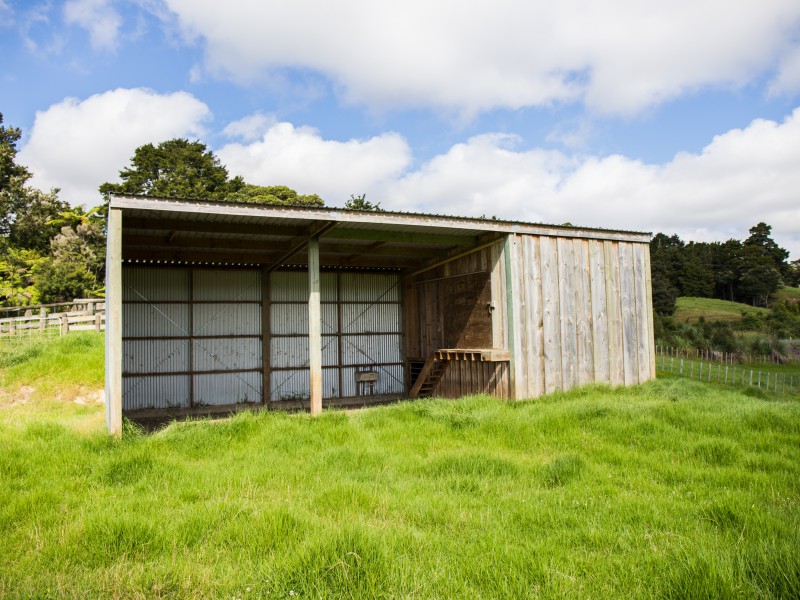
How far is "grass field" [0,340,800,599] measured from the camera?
339cm

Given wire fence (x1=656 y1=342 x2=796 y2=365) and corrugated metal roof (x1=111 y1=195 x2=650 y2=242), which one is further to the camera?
wire fence (x1=656 y1=342 x2=796 y2=365)

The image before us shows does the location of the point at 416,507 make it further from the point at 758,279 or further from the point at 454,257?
the point at 758,279

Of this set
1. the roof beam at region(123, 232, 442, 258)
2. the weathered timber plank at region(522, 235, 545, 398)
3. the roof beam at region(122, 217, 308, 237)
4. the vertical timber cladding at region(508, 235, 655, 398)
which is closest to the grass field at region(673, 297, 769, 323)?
the vertical timber cladding at region(508, 235, 655, 398)

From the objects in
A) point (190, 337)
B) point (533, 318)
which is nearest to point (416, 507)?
point (533, 318)

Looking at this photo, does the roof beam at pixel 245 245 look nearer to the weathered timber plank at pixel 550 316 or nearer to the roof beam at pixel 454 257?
the roof beam at pixel 454 257

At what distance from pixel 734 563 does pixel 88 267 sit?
34.3m

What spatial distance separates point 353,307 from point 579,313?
6816mm

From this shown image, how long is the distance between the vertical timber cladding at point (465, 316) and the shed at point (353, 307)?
4 centimetres

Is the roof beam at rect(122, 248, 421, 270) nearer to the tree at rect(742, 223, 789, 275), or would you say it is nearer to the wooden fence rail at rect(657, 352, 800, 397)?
the wooden fence rail at rect(657, 352, 800, 397)

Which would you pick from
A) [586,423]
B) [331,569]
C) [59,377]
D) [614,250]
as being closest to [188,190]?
[59,377]

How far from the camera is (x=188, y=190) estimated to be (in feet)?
116

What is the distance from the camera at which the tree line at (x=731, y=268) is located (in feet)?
174

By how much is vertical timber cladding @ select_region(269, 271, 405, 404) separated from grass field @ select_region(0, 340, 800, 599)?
6926 millimetres

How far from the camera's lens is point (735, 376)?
17188 millimetres
